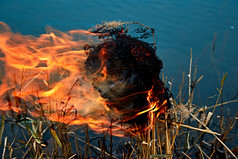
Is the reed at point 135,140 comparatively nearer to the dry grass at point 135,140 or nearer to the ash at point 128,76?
the dry grass at point 135,140

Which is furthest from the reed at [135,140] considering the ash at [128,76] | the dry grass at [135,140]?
the ash at [128,76]

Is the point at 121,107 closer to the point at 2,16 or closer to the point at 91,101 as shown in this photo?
the point at 91,101

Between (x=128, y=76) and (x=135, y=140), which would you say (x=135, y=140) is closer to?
(x=135, y=140)

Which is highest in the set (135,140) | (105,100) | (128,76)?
(128,76)

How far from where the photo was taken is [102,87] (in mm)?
1435

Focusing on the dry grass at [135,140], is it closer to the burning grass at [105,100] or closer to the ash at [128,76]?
the burning grass at [105,100]

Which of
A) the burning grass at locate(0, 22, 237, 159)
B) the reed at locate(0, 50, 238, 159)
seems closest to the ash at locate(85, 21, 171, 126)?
the burning grass at locate(0, 22, 237, 159)

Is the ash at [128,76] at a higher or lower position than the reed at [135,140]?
higher

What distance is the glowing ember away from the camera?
1.38m

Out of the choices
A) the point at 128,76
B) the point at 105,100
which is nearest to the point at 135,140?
the point at 105,100

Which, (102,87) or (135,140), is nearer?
(102,87)

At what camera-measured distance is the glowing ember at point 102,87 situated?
138 centimetres

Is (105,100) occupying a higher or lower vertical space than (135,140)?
higher

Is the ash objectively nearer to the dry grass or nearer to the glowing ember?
the glowing ember
